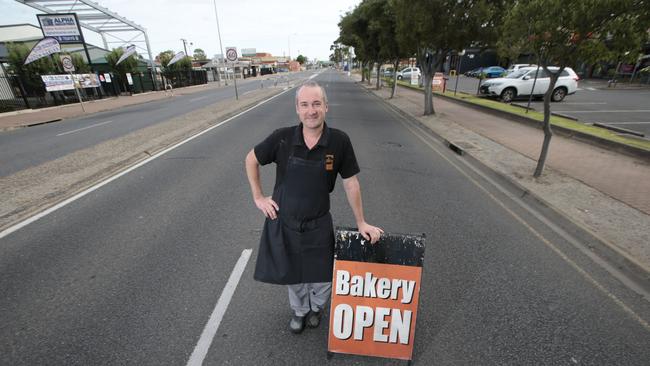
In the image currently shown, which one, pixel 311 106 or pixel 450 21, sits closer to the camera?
pixel 311 106

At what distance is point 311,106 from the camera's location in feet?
6.73

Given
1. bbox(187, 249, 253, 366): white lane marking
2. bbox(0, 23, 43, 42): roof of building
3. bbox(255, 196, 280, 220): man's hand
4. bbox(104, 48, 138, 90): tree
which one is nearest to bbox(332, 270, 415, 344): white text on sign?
bbox(255, 196, 280, 220): man's hand

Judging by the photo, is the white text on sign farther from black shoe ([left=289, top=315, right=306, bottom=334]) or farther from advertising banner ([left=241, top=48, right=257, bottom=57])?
advertising banner ([left=241, top=48, right=257, bottom=57])

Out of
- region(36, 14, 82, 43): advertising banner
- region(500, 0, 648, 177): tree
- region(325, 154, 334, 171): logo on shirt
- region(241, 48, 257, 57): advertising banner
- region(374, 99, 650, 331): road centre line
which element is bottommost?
region(374, 99, 650, 331): road centre line

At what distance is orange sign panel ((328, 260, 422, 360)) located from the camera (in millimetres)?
2238

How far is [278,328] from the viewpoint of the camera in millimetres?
2725

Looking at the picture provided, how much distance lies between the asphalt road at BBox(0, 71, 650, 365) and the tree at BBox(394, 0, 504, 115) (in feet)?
28.4

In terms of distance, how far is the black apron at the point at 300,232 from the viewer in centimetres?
219

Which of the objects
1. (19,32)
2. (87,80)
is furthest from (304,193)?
(19,32)

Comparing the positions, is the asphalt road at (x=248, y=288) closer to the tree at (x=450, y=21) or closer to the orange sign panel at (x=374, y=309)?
the orange sign panel at (x=374, y=309)

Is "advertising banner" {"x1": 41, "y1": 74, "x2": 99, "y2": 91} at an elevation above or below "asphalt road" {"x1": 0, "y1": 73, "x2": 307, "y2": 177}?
above

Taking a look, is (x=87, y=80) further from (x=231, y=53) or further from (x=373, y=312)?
(x=373, y=312)

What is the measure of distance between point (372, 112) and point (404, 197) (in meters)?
11.4

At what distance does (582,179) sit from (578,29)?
2827mm
